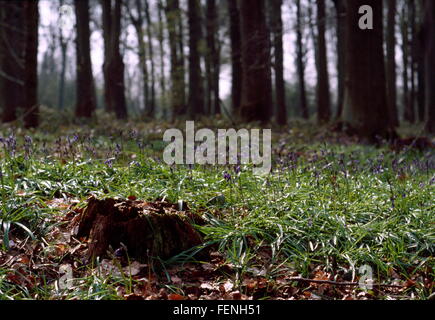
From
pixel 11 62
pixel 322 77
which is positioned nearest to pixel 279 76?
pixel 322 77

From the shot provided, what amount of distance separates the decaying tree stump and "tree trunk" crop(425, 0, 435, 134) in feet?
41.9

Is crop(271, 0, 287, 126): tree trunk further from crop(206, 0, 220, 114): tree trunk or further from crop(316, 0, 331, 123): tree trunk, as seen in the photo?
crop(206, 0, 220, 114): tree trunk

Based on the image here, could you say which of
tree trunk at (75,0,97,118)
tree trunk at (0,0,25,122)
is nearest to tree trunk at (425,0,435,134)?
tree trunk at (75,0,97,118)

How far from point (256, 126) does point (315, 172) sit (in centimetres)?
→ 704

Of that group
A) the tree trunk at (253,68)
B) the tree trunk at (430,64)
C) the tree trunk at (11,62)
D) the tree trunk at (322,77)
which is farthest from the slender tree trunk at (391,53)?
the tree trunk at (11,62)

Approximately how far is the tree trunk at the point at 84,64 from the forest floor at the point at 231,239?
29.3ft

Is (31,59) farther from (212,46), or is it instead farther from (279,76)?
(212,46)

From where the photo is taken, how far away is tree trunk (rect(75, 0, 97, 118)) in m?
13.4

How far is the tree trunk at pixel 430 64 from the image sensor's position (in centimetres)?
1402

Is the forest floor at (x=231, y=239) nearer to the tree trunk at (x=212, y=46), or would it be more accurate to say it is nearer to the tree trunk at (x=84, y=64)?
the tree trunk at (x=84, y=64)

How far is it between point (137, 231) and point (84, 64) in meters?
11.2

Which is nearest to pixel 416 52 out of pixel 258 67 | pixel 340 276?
pixel 258 67
